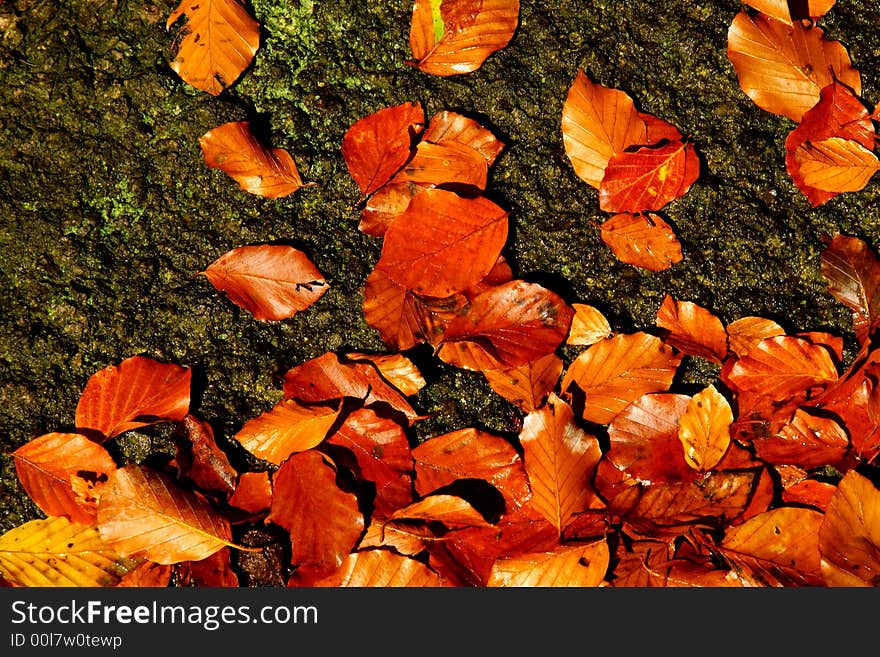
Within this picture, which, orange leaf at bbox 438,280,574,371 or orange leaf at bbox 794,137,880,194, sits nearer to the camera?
orange leaf at bbox 438,280,574,371

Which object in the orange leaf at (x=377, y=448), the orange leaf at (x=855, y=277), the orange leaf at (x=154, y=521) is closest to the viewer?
the orange leaf at (x=154, y=521)

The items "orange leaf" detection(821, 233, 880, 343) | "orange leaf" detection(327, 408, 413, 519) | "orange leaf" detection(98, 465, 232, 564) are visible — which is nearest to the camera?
"orange leaf" detection(98, 465, 232, 564)

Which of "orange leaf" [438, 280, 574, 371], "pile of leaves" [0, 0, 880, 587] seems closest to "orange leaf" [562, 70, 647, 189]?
"pile of leaves" [0, 0, 880, 587]

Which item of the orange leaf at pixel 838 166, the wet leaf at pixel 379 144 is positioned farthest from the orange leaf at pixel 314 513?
the orange leaf at pixel 838 166

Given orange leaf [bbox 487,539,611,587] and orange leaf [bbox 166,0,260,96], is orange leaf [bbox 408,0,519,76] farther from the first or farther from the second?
orange leaf [bbox 487,539,611,587]

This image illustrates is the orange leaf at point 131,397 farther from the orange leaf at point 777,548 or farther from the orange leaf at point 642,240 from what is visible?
the orange leaf at point 777,548
